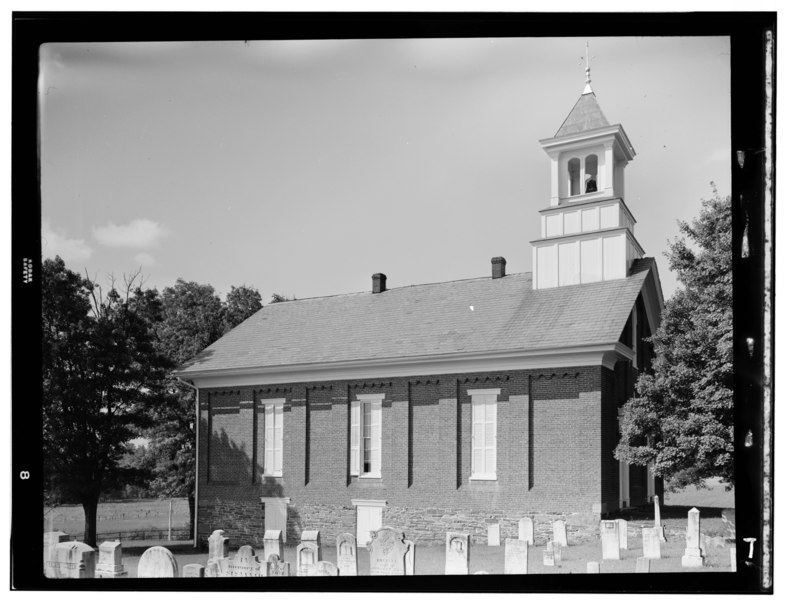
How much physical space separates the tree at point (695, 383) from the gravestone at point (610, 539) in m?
3.05

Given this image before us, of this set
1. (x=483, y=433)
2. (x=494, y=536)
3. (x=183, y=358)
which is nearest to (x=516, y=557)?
(x=494, y=536)

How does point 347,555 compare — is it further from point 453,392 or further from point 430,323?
point 430,323

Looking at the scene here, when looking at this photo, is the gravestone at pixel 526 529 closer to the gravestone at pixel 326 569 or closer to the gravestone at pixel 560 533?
the gravestone at pixel 560 533

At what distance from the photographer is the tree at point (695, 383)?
16.2 metres

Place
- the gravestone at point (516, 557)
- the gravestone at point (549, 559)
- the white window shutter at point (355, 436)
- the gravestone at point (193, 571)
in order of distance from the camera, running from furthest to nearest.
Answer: the white window shutter at point (355, 436) → the gravestone at point (549, 559) → the gravestone at point (516, 557) → the gravestone at point (193, 571)

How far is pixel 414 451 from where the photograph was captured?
58.2ft

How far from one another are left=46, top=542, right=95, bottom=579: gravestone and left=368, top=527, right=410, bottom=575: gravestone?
3647 mm

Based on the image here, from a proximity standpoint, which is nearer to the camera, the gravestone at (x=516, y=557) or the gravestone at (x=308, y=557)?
the gravestone at (x=308, y=557)

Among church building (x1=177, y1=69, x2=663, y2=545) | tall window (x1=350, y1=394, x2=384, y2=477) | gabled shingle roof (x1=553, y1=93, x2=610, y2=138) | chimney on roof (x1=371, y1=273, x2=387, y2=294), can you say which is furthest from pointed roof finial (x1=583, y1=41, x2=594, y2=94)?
tall window (x1=350, y1=394, x2=384, y2=477)

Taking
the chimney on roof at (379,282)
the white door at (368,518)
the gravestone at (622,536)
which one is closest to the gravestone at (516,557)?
the gravestone at (622,536)

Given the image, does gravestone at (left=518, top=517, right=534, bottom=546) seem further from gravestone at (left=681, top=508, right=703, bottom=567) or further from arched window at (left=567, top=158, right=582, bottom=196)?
arched window at (left=567, top=158, right=582, bottom=196)

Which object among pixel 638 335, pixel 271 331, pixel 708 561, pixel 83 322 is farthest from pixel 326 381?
pixel 708 561

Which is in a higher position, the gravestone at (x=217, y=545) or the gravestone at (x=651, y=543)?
the gravestone at (x=651, y=543)

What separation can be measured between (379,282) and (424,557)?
20.0 feet
